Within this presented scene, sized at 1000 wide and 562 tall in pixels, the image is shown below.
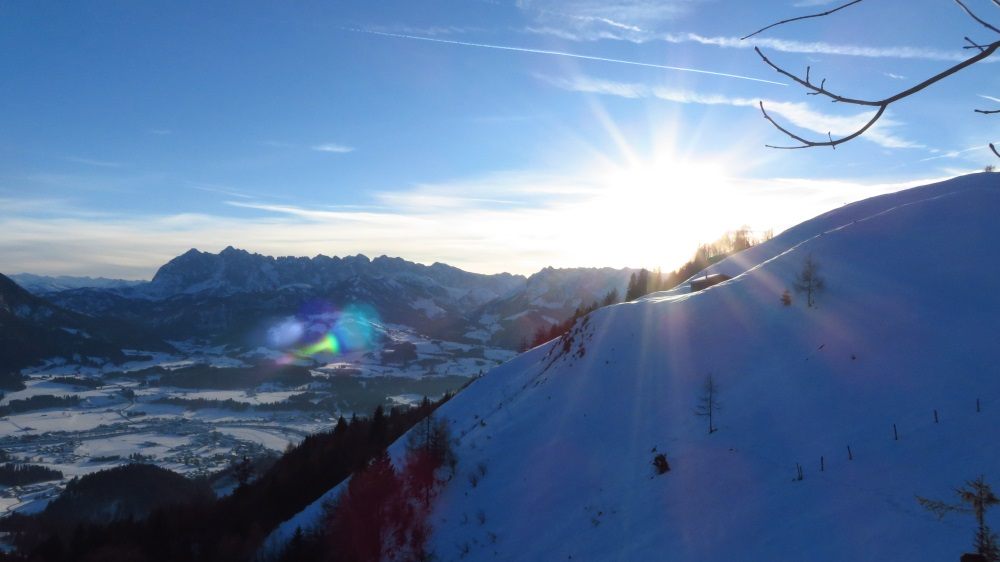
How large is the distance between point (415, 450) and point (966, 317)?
25.4 meters

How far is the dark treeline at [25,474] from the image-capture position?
366ft

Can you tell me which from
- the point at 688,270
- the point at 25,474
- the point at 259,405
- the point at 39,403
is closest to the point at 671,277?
the point at 688,270

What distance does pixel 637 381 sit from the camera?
2756cm

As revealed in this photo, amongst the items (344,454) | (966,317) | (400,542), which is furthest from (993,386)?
(344,454)

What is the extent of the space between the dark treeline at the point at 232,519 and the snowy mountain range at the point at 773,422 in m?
8.83

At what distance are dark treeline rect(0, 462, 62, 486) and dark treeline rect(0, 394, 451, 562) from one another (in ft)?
272

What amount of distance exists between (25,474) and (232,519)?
105396mm

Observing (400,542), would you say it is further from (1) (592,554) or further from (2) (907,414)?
(2) (907,414)

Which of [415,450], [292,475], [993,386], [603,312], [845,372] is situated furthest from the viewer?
[292,475]

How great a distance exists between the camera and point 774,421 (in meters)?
18.8

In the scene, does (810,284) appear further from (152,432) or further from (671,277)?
(152,432)

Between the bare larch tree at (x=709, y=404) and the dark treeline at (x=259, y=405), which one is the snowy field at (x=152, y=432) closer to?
the dark treeline at (x=259, y=405)

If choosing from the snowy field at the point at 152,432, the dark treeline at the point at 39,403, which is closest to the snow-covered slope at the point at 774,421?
the snowy field at the point at 152,432

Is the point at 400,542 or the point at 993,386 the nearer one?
the point at 993,386
